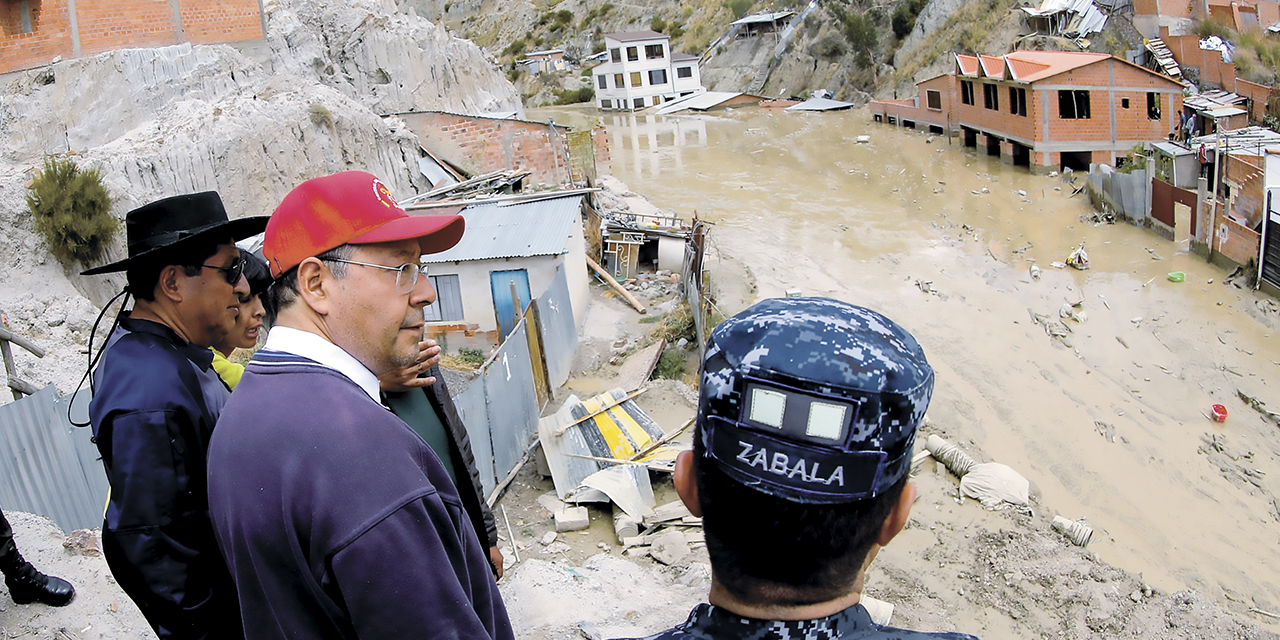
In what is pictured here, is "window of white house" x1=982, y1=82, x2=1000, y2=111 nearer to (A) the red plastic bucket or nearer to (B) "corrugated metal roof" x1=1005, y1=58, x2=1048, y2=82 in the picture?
(B) "corrugated metal roof" x1=1005, y1=58, x2=1048, y2=82

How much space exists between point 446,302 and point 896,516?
494 inches

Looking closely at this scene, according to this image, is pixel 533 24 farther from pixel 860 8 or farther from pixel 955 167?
pixel 955 167

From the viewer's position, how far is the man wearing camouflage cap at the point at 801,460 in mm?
1263

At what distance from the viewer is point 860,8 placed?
5106 centimetres

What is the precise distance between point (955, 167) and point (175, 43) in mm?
24436

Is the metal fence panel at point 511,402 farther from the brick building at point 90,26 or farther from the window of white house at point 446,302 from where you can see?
the brick building at point 90,26

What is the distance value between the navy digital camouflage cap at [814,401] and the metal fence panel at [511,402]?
6.96m

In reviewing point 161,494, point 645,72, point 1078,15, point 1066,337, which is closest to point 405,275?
point 161,494

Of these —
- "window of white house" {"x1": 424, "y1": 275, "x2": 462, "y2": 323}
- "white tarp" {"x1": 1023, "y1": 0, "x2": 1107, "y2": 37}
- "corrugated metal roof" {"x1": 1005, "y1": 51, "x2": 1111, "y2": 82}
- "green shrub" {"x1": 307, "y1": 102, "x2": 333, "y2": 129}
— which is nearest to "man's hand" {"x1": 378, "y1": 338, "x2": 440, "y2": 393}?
"window of white house" {"x1": 424, "y1": 275, "x2": 462, "y2": 323}

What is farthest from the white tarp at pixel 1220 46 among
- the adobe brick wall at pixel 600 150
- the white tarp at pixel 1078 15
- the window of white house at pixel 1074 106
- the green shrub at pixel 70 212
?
the green shrub at pixel 70 212

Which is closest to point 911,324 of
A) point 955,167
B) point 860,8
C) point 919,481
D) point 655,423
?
point 919,481

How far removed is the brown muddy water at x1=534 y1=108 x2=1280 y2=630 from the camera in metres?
9.57

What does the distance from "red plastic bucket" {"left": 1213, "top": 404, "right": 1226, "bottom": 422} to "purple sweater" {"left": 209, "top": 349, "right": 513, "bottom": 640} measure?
1303cm

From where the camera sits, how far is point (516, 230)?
Answer: 14.0m
